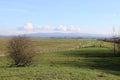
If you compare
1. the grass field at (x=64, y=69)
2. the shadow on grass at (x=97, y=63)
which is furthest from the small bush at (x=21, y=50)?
the shadow on grass at (x=97, y=63)

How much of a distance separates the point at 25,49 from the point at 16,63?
124 inches

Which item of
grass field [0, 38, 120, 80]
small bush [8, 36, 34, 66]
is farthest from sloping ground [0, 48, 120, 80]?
small bush [8, 36, 34, 66]

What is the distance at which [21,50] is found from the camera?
1843 inches

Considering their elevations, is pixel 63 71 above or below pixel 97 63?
above

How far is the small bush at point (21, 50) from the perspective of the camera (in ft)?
153

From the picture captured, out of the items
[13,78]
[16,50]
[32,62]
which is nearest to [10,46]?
[16,50]

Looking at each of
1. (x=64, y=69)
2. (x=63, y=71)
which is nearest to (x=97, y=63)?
(x=64, y=69)

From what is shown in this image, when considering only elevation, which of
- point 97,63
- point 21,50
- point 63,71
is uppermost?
point 21,50

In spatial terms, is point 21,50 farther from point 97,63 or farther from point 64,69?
point 97,63

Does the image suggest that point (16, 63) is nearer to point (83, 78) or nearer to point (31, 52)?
point (31, 52)

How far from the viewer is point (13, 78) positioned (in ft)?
90.3

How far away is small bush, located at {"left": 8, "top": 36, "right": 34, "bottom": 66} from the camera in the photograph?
153 ft

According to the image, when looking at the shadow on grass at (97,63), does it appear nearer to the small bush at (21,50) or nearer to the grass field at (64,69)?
the grass field at (64,69)

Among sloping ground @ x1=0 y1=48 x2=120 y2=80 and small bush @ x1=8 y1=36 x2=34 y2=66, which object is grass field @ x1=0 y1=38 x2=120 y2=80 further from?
small bush @ x1=8 y1=36 x2=34 y2=66
